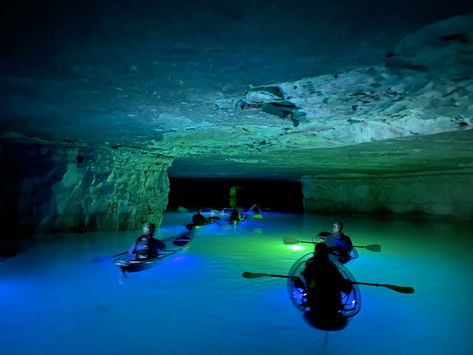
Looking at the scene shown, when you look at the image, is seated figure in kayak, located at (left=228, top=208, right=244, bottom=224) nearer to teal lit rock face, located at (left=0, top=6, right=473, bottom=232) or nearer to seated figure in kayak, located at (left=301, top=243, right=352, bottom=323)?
teal lit rock face, located at (left=0, top=6, right=473, bottom=232)

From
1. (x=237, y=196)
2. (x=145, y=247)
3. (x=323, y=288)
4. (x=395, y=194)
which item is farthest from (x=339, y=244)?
(x=237, y=196)

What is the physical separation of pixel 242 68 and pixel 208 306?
12.2ft

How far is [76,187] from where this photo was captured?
35.0 ft

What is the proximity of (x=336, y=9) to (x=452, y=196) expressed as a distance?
17.4 metres

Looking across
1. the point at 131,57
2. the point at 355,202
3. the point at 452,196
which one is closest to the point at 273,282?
the point at 131,57

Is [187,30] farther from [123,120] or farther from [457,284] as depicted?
[457,284]

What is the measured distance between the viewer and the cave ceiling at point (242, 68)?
2.89 m

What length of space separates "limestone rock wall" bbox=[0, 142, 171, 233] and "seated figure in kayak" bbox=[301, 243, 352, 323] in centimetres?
772

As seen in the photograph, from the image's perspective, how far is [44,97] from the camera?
17.1 feet

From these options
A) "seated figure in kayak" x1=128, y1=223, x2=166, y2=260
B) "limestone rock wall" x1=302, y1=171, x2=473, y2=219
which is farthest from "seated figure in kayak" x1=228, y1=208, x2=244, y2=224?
"seated figure in kayak" x1=128, y1=223, x2=166, y2=260

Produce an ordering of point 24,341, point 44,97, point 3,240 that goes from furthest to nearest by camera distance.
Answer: point 3,240
point 44,97
point 24,341

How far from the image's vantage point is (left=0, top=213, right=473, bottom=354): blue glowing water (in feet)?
13.7

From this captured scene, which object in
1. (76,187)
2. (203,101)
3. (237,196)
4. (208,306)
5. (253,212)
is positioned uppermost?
(203,101)

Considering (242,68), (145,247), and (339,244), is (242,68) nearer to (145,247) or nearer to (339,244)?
(145,247)
